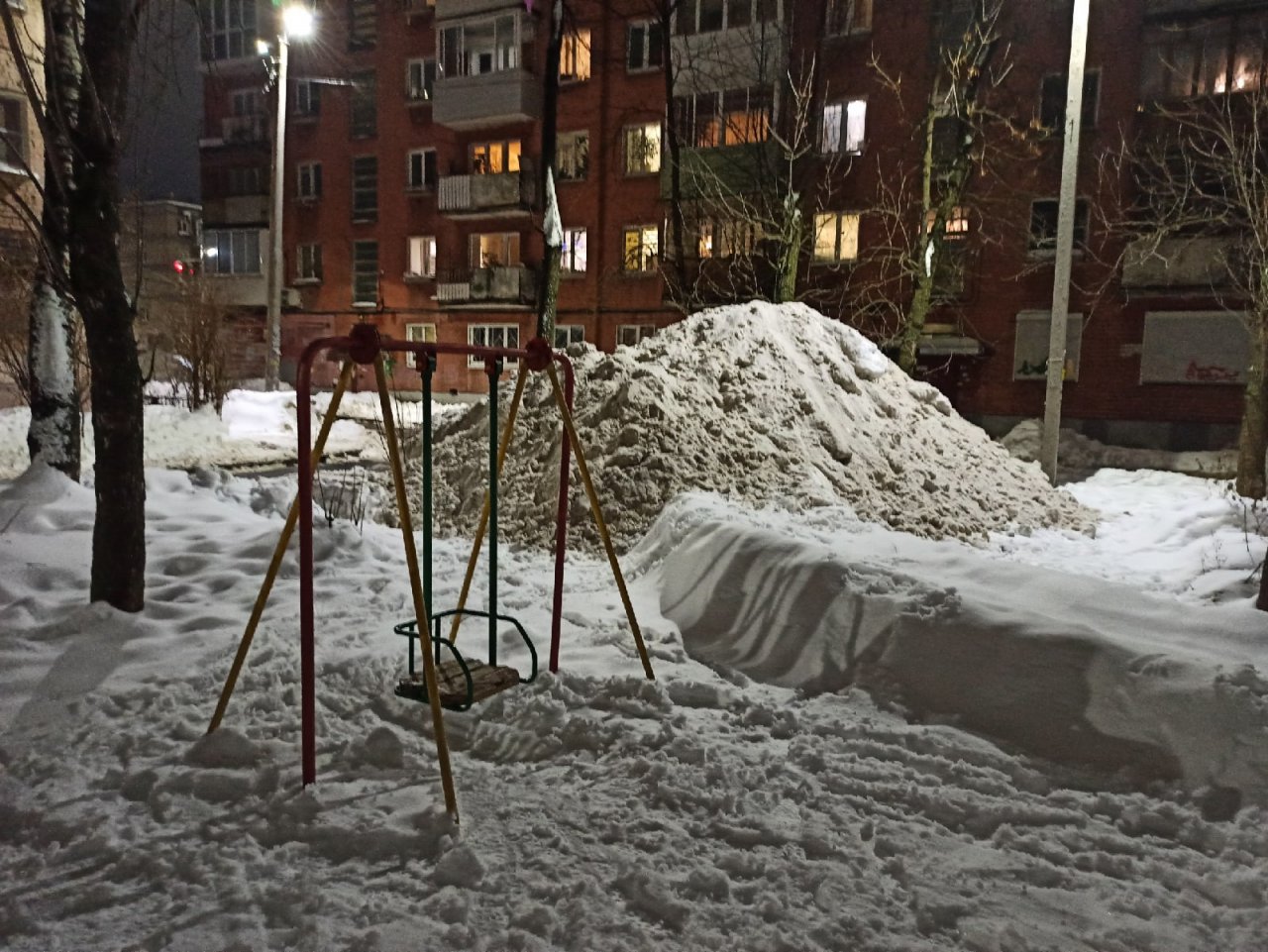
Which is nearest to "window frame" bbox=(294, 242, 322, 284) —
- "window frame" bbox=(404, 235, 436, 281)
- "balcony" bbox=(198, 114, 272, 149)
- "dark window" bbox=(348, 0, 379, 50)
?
"window frame" bbox=(404, 235, 436, 281)

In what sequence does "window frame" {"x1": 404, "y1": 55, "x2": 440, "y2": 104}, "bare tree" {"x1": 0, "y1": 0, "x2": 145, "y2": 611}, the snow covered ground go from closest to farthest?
the snow covered ground
"bare tree" {"x1": 0, "y1": 0, "x2": 145, "y2": 611}
"window frame" {"x1": 404, "y1": 55, "x2": 440, "y2": 104}

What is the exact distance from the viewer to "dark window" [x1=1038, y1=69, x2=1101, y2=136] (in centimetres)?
2047

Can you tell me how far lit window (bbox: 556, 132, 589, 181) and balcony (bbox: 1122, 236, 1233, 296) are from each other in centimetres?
1589

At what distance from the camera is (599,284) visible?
89.6 ft

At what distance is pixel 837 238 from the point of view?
23000 millimetres

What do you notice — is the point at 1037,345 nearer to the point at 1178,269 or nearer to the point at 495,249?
the point at 1178,269

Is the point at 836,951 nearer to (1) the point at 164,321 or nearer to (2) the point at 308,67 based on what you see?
(1) the point at 164,321

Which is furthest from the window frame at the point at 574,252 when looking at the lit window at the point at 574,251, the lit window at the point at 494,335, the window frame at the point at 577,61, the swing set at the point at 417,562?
the swing set at the point at 417,562

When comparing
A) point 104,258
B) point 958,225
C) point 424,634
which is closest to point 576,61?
point 958,225

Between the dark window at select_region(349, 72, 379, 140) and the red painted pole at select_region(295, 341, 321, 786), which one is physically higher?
the dark window at select_region(349, 72, 379, 140)

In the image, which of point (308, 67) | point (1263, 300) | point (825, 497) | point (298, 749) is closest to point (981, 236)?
point (1263, 300)

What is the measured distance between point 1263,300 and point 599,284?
733 inches

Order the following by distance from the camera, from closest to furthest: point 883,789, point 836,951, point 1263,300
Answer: point 836,951, point 883,789, point 1263,300

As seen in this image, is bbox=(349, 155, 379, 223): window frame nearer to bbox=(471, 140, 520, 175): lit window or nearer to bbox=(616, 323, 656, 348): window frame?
bbox=(471, 140, 520, 175): lit window
